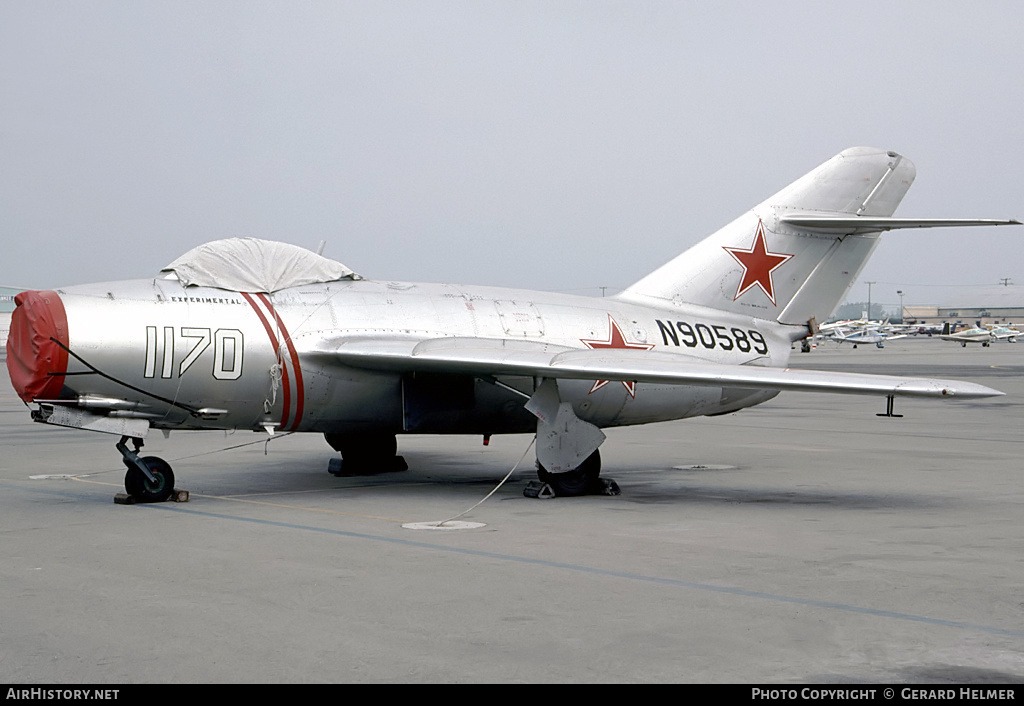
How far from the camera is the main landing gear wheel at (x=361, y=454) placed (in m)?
14.2

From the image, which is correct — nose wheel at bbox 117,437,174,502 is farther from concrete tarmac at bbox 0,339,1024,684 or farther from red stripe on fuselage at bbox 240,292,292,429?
red stripe on fuselage at bbox 240,292,292,429

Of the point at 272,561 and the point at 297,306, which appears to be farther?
the point at 297,306

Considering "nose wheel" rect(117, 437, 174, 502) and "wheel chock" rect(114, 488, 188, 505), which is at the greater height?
"nose wheel" rect(117, 437, 174, 502)

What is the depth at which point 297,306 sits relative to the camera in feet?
39.9

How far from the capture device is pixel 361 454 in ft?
46.9

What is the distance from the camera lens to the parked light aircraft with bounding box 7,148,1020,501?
36.1 feet

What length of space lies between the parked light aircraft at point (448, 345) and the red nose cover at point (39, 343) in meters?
0.02

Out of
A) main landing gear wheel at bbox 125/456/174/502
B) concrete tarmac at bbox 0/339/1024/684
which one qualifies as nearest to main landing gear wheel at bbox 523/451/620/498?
concrete tarmac at bbox 0/339/1024/684

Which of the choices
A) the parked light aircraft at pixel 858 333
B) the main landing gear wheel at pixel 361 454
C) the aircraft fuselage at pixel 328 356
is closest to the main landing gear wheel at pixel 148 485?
the aircraft fuselage at pixel 328 356

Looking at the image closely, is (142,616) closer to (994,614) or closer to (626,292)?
(994,614)

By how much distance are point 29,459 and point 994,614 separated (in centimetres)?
1327

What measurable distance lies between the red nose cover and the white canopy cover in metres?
1.46

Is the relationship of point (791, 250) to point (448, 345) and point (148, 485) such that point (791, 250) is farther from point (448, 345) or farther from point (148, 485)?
point (148, 485)
